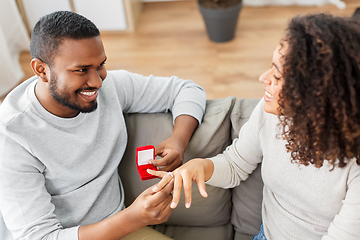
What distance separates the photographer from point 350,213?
0.84m

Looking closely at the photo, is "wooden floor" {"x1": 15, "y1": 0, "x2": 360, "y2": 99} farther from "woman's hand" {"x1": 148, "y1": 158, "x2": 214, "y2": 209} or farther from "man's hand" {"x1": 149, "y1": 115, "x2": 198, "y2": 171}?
"woman's hand" {"x1": 148, "y1": 158, "x2": 214, "y2": 209}

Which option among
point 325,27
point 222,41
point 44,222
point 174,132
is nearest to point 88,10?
point 222,41

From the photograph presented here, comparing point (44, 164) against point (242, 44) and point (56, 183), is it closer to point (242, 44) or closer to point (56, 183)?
point (56, 183)

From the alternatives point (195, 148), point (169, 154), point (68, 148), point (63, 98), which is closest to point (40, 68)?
point (63, 98)

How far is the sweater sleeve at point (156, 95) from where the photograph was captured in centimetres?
127

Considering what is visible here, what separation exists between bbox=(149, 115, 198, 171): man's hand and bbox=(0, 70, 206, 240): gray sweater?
38 mm

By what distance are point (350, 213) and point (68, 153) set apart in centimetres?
83

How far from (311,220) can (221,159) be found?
328 millimetres

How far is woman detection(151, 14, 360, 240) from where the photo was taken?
711mm

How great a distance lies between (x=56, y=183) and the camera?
108cm

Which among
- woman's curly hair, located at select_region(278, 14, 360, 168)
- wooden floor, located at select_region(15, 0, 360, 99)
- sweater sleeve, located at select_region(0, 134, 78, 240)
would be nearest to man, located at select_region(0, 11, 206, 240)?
sweater sleeve, located at select_region(0, 134, 78, 240)

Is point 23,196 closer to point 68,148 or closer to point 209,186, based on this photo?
point 68,148

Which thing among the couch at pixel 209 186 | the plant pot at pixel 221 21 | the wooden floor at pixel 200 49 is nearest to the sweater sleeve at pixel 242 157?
the couch at pixel 209 186

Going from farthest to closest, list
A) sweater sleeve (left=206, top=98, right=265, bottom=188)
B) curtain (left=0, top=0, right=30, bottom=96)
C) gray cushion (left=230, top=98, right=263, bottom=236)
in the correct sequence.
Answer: curtain (left=0, top=0, right=30, bottom=96) → gray cushion (left=230, top=98, right=263, bottom=236) → sweater sleeve (left=206, top=98, right=265, bottom=188)
